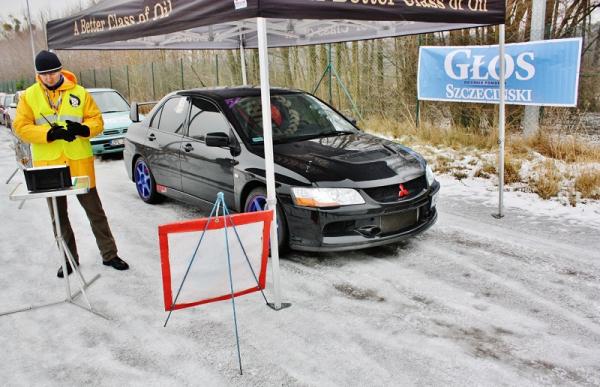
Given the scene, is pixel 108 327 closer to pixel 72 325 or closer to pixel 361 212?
pixel 72 325

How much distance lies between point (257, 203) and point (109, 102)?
819 centimetres

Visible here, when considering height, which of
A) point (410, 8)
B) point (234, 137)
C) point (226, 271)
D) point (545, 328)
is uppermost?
point (410, 8)

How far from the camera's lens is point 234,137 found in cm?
544

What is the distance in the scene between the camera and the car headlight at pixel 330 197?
183 inches

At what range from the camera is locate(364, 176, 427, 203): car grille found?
4.74 m

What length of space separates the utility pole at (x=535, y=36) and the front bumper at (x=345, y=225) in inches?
212

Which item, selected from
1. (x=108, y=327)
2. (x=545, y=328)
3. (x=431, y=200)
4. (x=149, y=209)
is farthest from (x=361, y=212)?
(x=149, y=209)

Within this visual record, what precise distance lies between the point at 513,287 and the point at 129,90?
988 inches

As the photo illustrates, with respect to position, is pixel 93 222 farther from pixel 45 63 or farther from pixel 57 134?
pixel 45 63

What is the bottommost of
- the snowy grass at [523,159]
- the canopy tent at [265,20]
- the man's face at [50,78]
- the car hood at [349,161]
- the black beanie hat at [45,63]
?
the snowy grass at [523,159]

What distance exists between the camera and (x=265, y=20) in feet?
14.2

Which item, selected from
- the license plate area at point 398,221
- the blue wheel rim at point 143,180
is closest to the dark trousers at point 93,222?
the blue wheel rim at point 143,180

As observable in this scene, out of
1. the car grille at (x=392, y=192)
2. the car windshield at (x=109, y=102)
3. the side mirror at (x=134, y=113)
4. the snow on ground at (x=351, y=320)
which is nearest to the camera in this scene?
the snow on ground at (x=351, y=320)

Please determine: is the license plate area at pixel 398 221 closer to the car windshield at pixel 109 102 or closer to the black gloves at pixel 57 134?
the black gloves at pixel 57 134
